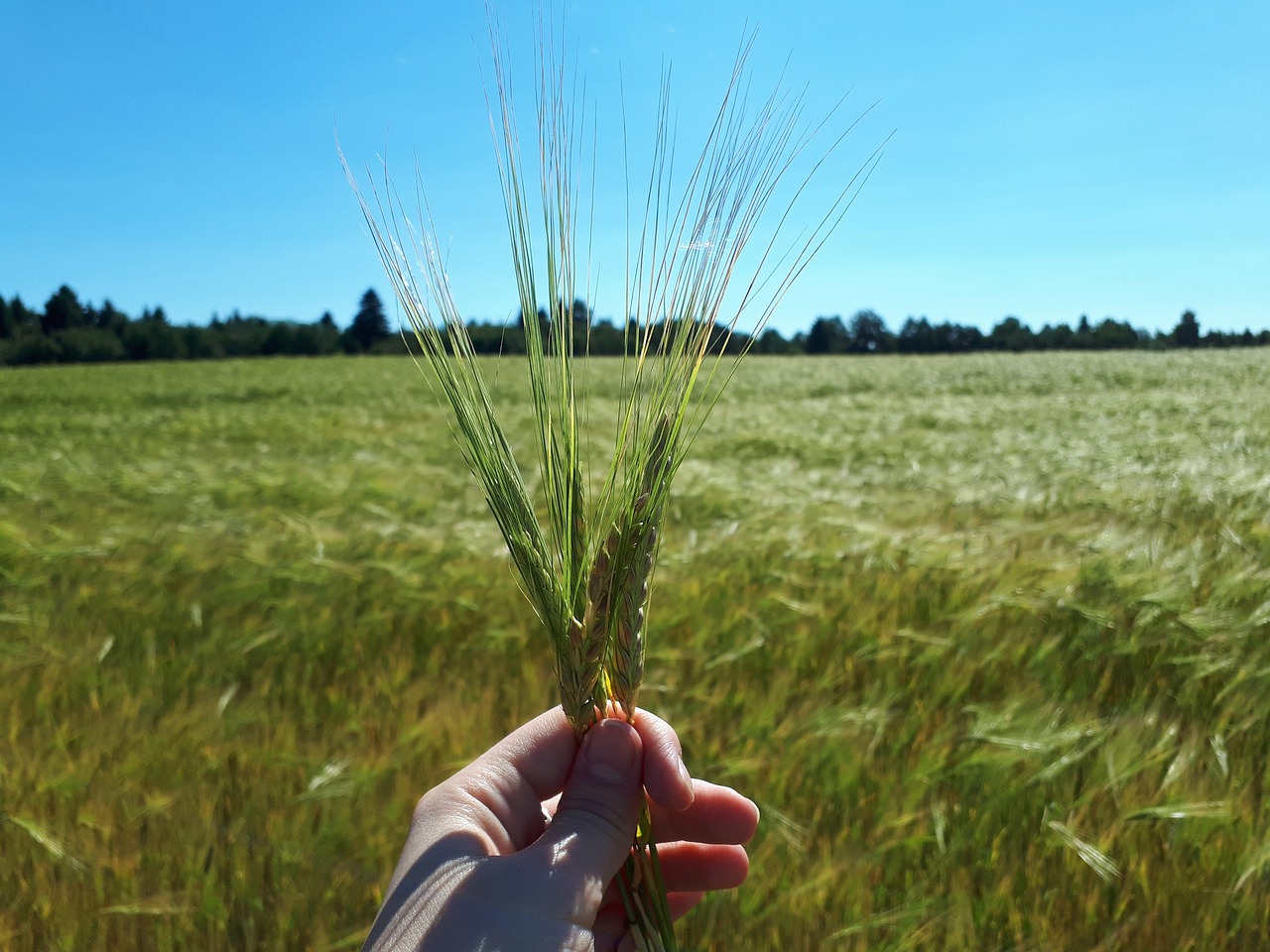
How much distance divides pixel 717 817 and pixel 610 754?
15.7 inches

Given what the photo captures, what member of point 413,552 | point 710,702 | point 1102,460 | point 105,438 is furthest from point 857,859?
point 105,438

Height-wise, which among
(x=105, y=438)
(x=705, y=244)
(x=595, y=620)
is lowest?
Result: (x=105, y=438)

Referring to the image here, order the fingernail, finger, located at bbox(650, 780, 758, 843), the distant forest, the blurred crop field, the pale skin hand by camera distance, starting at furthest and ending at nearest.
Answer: the distant forest
the blurred crop field
finger, located at bbox(650, 780, 758, 843)
the fingernail
the pale skin hand

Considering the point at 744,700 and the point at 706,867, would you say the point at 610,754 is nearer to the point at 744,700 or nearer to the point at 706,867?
the point at 706,867

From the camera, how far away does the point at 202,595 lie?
309cm

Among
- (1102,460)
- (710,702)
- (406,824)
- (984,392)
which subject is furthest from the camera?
(984,392)

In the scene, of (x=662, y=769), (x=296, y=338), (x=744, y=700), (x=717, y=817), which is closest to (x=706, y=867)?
(x=717, y=817)

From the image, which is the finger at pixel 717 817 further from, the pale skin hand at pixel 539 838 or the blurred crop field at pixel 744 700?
the blurred crop field at pixel 744 700

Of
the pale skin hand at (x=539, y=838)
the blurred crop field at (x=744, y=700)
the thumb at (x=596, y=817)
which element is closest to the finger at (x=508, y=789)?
the pale skin hand at (x=539, y=838)

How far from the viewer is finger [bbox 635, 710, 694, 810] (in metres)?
1.20

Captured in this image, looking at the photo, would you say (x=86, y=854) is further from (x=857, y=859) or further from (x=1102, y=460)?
(x=1102, y=460)

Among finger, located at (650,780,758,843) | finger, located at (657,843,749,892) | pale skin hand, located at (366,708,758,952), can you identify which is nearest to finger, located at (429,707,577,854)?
pale skin hand, located at (366,708,758,952)

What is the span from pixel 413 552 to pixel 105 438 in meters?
7.67

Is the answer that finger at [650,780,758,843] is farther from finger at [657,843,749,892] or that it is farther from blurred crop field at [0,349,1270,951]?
blurred crop field at [0,349,1270,951]
